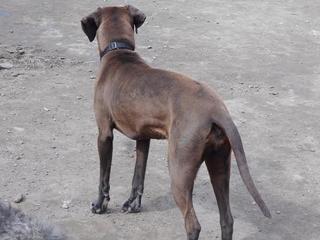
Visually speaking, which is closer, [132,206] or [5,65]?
[132,206]

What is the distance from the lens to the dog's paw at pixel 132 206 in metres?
5.66

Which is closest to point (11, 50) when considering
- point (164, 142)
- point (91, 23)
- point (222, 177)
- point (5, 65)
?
point (5, 65)

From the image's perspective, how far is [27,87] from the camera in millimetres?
7836

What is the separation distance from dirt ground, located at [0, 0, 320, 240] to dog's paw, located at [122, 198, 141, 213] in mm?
45

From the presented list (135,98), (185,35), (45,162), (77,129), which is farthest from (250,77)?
(135,98)

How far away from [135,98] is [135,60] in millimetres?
501

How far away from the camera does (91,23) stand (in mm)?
5816

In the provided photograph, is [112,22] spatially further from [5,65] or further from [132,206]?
[5,65]

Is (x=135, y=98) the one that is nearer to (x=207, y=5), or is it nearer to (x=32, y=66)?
(x=32, y=66)

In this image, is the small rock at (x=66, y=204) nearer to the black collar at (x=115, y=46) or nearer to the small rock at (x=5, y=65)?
the black collar at (x=115, y=46)

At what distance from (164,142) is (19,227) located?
115 inches

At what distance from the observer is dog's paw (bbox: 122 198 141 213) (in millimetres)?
5660

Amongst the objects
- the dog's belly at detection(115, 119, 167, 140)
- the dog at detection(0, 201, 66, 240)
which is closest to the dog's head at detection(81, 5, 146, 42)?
the dog's belly at detection(115, 119, 167, 140)

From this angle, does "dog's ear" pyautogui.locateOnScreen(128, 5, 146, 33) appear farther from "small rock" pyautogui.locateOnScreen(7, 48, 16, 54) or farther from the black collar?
"small rock" pyautogui.locateOnScreen(7, 48, 16, 54)
